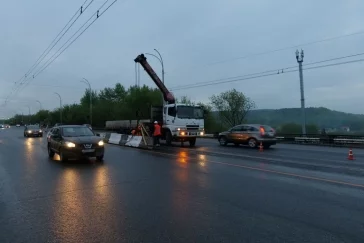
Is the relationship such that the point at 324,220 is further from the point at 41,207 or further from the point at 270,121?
the point at 270,121

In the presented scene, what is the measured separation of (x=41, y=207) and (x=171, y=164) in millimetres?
7031

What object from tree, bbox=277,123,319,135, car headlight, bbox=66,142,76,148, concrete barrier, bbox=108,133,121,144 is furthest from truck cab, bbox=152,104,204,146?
tree, bbox=277,123,319,135

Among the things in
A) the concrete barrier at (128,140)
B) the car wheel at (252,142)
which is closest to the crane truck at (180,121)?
the concrete barrier at (128,140)

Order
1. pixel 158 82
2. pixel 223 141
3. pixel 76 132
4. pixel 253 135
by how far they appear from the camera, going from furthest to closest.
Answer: pixel 158 82
pixel 223 141
pixel 253 135
pixel 76 132

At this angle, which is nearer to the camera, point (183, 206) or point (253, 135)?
point (183, 206)

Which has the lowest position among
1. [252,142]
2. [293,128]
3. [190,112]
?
[252,142]

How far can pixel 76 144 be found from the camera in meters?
13.8

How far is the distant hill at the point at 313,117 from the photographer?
48.6 m

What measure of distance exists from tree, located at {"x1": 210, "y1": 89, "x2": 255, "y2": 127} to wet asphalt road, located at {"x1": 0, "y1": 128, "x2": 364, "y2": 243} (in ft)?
179

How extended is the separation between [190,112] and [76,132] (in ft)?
34.1

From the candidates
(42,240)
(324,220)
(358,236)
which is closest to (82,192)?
(42,240)

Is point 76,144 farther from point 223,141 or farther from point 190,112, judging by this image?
point 223,141

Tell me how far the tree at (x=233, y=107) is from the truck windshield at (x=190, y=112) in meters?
41.5

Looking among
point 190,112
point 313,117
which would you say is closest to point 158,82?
point 190,112
